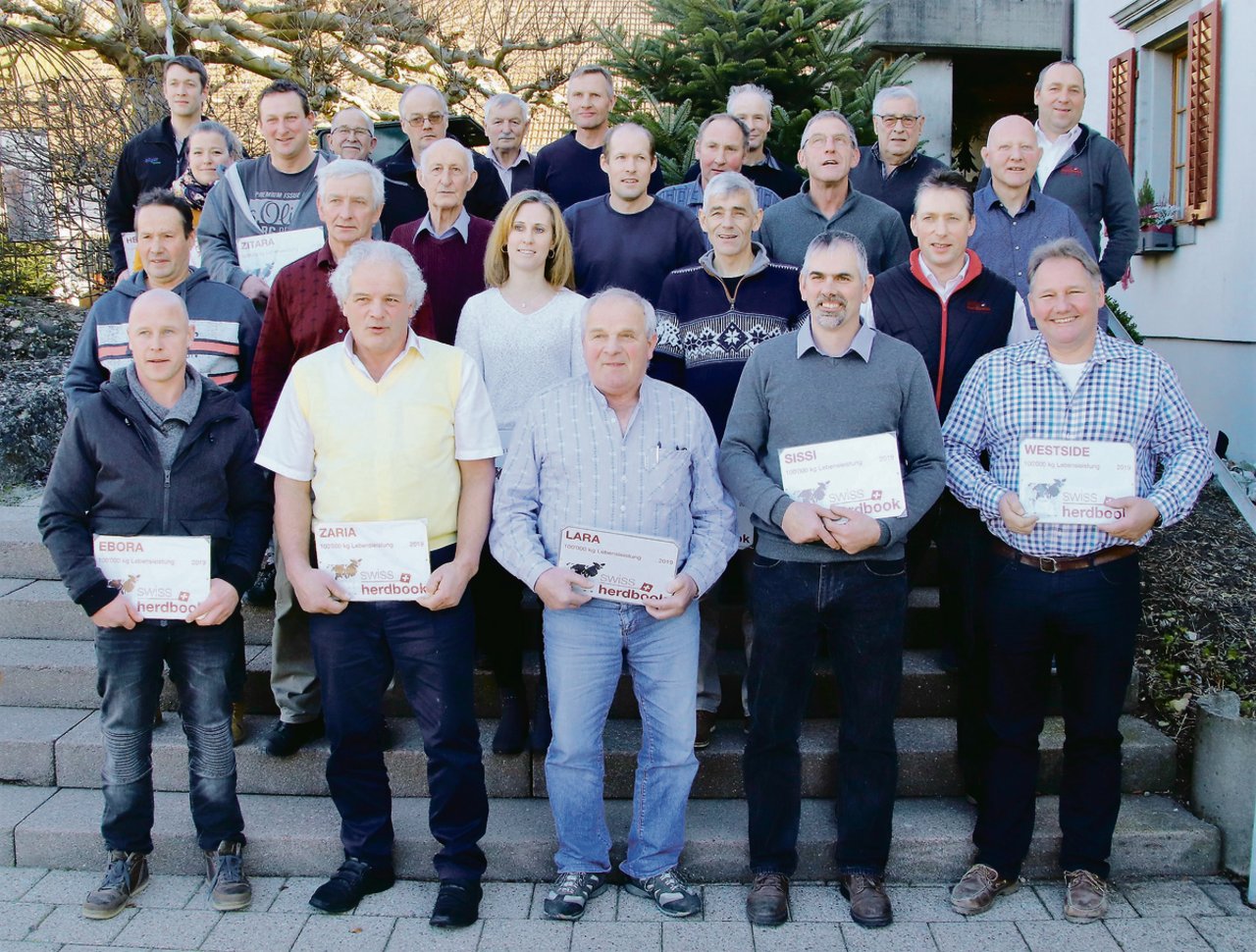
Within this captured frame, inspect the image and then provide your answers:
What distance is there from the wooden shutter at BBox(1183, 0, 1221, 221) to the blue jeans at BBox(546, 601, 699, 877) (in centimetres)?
700

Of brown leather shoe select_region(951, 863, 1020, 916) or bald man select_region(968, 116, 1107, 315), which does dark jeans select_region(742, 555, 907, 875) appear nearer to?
brown leather shoe select_region(951, 863, 1020, 916)

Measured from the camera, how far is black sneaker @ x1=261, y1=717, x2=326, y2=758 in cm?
434

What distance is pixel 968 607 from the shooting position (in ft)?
13.5

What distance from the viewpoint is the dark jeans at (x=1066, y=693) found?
3.69 meters

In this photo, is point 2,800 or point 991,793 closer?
point 991,793

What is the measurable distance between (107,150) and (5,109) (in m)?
0.73

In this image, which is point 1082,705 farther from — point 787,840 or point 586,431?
point 586,431

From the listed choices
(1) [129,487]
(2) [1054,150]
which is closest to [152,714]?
(1) [129,487]

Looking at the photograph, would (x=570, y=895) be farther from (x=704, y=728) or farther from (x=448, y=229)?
(x=448, y=229)

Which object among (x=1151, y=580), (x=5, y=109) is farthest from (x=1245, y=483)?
(x=5, y=109)

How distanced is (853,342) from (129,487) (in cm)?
244

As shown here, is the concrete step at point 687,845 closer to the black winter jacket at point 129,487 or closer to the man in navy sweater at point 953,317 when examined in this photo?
the man in navy sweater at point 953,317

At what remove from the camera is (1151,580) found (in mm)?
5066

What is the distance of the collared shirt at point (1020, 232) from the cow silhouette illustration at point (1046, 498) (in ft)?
4.74
